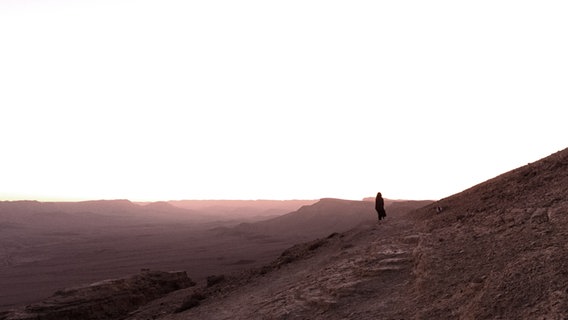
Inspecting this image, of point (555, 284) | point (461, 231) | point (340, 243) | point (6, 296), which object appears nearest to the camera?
point (555, 284)

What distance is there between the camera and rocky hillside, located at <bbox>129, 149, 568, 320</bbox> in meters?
8.19

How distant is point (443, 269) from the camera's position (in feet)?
34.5

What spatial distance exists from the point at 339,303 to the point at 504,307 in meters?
4.55

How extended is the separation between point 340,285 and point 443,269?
10.2 feet

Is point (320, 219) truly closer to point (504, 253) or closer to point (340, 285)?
point (340, 285)

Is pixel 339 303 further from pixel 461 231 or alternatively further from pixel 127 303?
pixel 127 303

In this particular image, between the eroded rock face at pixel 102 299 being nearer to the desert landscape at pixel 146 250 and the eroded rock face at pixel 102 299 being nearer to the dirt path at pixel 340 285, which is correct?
the dirt path at pixel 340 285

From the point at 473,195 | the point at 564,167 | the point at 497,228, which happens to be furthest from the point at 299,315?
the point at 564,167

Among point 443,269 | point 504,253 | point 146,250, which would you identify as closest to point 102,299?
point 443,269

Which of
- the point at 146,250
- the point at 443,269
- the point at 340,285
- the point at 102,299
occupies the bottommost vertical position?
the point at 146,250

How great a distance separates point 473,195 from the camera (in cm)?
1662

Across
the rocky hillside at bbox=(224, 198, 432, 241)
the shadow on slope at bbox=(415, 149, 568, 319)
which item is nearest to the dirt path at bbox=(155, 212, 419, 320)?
the shadow on slope at bbox=(415, 149, 568, 319)

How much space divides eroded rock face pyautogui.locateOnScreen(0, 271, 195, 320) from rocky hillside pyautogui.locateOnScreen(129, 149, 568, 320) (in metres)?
2.25

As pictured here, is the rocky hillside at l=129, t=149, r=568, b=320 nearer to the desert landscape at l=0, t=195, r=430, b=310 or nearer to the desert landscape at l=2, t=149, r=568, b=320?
the desert landscape at l=2, t=149, r=568, b=320
